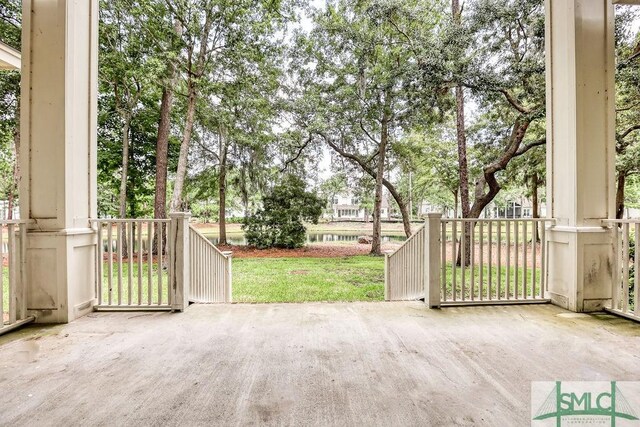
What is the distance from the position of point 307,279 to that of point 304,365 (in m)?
5.08

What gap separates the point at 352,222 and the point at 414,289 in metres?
21.5

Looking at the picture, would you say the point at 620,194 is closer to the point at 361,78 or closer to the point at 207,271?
the point at 361,78

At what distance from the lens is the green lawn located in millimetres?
5703

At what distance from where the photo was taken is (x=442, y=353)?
2152 millimetres

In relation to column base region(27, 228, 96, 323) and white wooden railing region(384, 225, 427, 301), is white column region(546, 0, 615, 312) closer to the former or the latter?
white wooden railing region(384, 225, 427, 301)

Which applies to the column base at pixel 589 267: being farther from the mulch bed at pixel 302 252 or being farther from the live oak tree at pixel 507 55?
the mulch bed at pixel 302 252

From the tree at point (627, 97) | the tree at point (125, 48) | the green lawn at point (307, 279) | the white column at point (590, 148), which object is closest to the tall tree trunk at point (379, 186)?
the green lawn at point (307, 279)

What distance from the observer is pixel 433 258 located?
3.16 meters

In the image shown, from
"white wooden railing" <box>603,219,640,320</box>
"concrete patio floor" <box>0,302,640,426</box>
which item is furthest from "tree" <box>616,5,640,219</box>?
"concrete patio floor" <box>0,302,640,426</box>

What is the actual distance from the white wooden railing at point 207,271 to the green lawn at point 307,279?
1.24 m

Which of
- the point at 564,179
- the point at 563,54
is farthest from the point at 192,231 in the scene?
the point at 563,54

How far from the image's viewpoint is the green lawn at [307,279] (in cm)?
570

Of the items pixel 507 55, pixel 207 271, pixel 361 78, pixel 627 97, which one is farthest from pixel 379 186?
pixel 207 271

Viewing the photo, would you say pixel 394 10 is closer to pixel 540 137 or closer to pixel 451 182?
pixel 540 137
